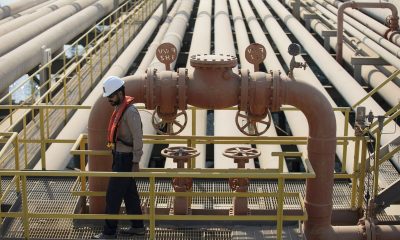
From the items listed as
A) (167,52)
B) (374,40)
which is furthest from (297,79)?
(374,40)

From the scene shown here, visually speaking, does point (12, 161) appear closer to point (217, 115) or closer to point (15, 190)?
point (15, 190)

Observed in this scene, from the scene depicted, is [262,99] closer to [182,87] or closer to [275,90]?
[275,90]

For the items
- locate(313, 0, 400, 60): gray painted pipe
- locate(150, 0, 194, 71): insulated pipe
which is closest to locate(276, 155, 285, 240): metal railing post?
locate(150, 0, 194, 71): insulated pipe

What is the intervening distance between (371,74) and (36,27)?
1070 cm

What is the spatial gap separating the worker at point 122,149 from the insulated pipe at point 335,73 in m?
4.91

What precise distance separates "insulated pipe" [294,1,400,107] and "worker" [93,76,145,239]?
7.93 m

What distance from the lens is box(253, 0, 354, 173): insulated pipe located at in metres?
10.8

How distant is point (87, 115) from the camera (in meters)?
12.2

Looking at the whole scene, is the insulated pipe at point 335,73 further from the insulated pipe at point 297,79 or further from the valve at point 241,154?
the valve at point 241,154

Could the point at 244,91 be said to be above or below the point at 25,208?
above

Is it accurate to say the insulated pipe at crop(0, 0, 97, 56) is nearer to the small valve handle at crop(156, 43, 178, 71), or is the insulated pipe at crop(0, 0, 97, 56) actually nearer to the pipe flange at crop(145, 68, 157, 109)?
the small valve handle at crop(156, 43, 178, 71)

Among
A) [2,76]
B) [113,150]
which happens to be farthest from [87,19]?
[113,150]

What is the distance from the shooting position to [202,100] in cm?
728

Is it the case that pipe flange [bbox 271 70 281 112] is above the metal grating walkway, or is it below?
above
